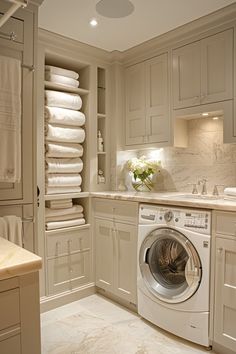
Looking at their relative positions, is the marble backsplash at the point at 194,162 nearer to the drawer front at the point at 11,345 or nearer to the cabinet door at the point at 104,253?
the cabinet door at the point at 104,253

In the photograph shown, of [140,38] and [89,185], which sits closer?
[140,38]

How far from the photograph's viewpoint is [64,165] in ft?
9.20

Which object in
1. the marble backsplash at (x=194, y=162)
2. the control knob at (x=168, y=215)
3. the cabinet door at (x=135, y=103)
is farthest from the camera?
the cabinet door at (x=135, y=103)

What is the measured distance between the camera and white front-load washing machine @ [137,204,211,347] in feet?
6.64

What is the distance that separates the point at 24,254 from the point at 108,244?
183 cm

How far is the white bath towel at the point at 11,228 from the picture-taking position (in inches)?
75.3

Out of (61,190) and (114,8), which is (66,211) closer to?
(61,190)

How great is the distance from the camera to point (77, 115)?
2.88 meters

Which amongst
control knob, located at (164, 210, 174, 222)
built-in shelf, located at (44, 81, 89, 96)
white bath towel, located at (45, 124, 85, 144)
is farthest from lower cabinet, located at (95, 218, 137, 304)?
built-in shelf, located at (44, 81, 89, 96)

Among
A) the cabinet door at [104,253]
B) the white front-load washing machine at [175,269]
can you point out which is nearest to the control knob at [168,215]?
the white front-load washing machine at [175,269]

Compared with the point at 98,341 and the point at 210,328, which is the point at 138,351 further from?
the point at 210,328

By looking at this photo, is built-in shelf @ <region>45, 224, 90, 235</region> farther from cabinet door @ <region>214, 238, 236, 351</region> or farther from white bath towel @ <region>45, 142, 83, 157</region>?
cabinet door @ <region>214, 238, 236, 351</region>

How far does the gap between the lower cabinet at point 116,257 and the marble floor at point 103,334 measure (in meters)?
0.20

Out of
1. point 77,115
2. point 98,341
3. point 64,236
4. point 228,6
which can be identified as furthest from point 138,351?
point 228,6
